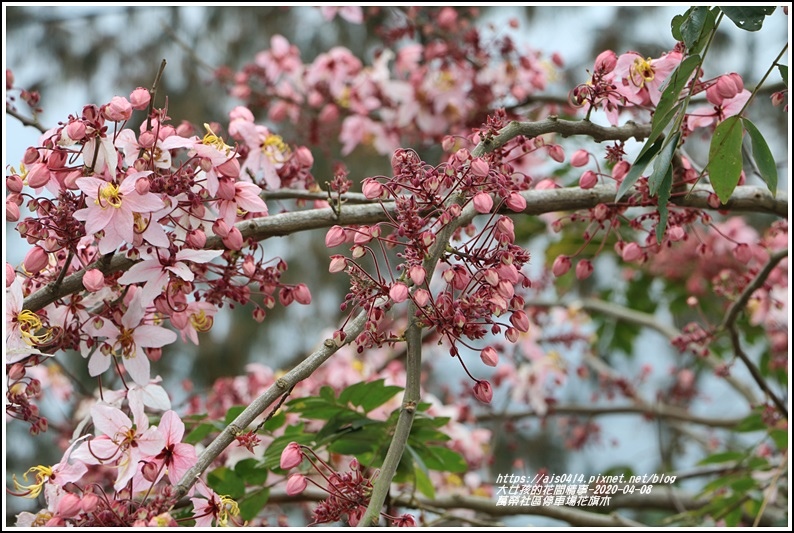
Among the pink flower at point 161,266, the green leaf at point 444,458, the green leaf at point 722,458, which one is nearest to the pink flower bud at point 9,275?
the pink flower at point 161,266

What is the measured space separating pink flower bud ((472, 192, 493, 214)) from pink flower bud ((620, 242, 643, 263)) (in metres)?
0.34

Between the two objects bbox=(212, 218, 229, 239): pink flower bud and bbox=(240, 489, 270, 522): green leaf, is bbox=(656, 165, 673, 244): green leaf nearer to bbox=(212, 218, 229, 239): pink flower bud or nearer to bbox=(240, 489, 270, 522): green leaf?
bbox=(212, 218, 229, 239): pink flower bud

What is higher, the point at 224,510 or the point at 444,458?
the point at 444,458

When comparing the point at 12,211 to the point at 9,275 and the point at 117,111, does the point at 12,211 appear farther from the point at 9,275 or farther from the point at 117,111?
the point at 117,111

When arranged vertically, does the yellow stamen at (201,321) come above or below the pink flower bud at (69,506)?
above

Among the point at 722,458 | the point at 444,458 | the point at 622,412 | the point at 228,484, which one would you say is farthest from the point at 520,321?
the point at 622,412

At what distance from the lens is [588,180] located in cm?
106

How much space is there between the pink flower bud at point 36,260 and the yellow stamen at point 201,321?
0.17m

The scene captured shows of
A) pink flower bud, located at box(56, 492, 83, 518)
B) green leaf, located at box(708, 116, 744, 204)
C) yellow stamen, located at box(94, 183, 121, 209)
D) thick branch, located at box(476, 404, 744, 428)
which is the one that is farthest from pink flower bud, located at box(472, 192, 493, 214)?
thick branch, located at box(476, 404, 744, 428)

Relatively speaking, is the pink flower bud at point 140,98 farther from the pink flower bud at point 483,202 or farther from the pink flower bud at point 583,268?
the pink flower bud at point 583,268

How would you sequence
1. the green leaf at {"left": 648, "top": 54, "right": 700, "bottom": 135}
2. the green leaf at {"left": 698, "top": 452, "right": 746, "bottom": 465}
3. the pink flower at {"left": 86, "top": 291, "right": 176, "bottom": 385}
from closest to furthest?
the green leaf at {"left": 648, "top": 54, "right": 700, "bottom": 135}
the pink flower at {"left": 86, "top": 291, "right": 176, "bottom": 385}
the green leaf at {"left": 698, "top": 452, "right": 746, "bottom": 465}

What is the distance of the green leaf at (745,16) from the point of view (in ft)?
2.95

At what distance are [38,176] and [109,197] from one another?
0.10 m

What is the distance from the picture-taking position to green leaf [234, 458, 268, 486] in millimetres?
1243
